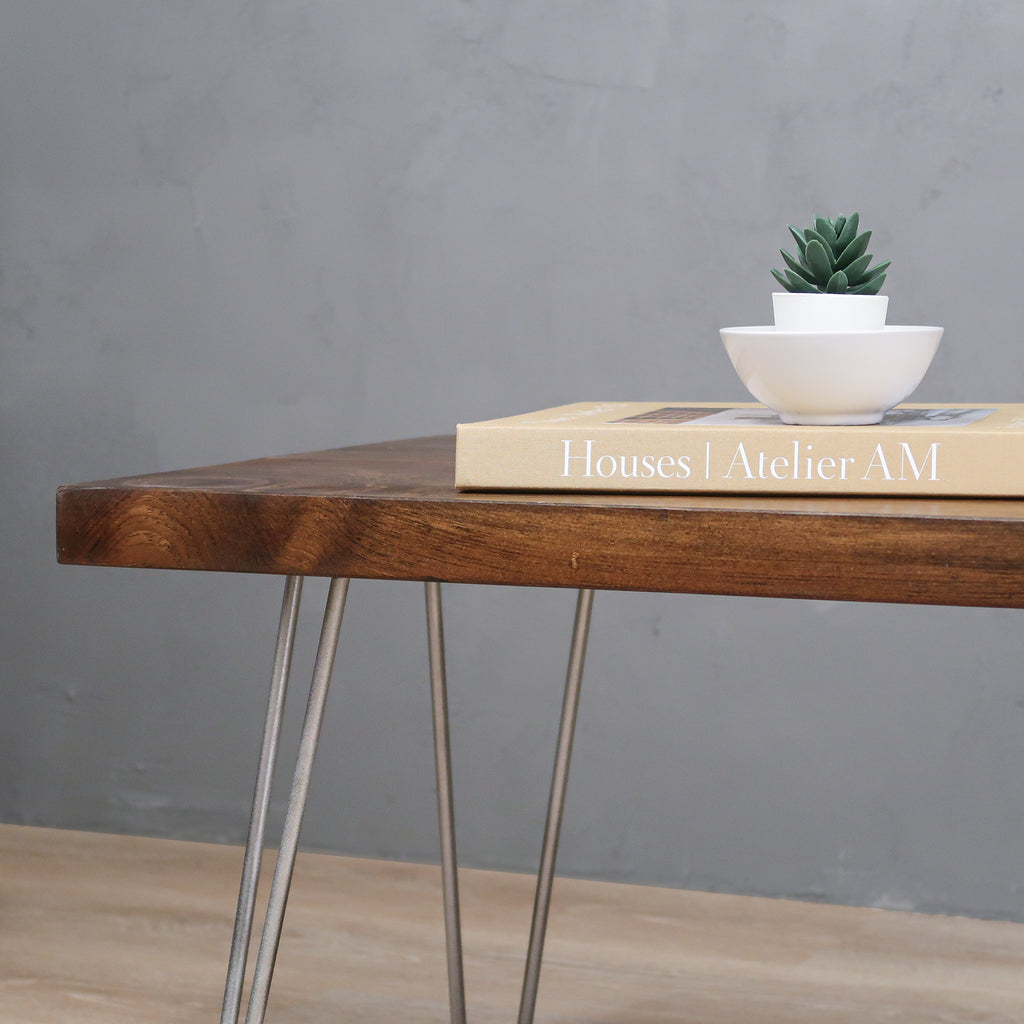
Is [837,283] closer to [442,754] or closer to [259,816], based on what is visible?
[259,816]

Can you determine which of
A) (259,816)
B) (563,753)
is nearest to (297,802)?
(259,816)

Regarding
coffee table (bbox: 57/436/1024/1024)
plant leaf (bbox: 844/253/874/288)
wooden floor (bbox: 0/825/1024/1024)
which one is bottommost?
wooden floor (bbox: 0/825/1024/1024)

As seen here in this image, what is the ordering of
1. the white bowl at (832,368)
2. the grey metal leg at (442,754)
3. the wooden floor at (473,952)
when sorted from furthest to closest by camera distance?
1. the wooden floor at (473,952)
2. the grey metal leg at (442,754)
3. the white bowl at (832,368)

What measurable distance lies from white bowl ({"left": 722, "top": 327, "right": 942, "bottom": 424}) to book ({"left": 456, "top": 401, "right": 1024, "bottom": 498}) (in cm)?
4

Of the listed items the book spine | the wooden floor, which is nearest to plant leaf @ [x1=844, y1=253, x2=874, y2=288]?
the book spine

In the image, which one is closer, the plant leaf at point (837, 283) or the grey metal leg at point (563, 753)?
the plant leaf at point (837, 283)

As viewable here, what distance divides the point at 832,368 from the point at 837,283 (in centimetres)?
6

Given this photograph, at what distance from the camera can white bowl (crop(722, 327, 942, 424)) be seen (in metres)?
0.65

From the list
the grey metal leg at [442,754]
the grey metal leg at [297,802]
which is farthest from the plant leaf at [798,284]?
the grey metal leg at [442,754]

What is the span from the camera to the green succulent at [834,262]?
694mm

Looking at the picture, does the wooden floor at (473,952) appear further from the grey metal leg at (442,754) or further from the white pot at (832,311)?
the white pot at (832,311)

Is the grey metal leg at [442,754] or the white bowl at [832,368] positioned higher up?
the white bowl at [832,368]

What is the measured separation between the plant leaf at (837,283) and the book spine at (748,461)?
0.12 meters

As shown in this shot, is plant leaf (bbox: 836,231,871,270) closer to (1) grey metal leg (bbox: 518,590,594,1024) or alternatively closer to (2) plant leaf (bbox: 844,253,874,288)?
(2) plant leaf (bbox: 844,253,874,288)
